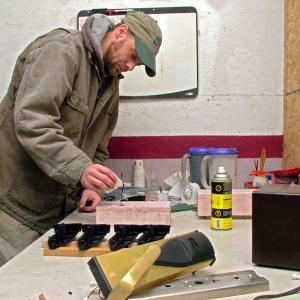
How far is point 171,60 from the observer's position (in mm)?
2447

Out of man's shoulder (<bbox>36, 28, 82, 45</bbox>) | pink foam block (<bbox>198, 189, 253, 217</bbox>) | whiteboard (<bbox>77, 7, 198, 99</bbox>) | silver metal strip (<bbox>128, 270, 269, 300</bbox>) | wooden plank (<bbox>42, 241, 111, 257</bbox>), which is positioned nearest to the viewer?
silver metal strip (<bbox>128, 270, 269, 300</bbox>)

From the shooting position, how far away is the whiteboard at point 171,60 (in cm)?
243

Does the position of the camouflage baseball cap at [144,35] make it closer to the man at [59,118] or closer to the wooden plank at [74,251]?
the man at [59,118]

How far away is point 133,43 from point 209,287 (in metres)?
1.33

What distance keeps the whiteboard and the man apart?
0.34 meters

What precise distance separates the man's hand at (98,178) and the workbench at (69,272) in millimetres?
303

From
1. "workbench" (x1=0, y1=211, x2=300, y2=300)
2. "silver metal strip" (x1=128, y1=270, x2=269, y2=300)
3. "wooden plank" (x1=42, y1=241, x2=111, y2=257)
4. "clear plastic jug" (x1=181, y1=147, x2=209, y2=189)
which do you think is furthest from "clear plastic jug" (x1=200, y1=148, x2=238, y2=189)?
"silver metal strip" (x1=128, y1=270, x2=269, y2=300)

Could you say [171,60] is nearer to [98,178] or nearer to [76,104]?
[76,104]

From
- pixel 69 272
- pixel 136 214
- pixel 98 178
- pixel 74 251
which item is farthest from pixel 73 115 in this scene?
pixel 69 272

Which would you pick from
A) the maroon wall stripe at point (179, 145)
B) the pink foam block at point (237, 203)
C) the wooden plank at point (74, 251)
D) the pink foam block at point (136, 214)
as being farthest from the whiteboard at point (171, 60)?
the wooden plank at point (74, 251)

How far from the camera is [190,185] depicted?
1874mm

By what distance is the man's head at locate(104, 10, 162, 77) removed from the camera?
192cm

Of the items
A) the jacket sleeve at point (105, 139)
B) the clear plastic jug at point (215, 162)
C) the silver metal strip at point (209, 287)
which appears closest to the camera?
the silver metal strip at point (209, 287)

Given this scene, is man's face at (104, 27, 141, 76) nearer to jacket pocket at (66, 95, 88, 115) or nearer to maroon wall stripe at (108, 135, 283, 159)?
jacket pocket at (66, 95, 88, 115)
